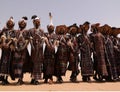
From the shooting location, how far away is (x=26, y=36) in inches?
412

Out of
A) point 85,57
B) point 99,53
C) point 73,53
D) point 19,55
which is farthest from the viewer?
point 99,53

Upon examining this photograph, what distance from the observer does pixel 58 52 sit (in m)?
11.1

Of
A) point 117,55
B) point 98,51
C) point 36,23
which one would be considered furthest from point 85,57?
point 36,23

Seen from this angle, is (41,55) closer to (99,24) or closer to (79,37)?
(79,37)

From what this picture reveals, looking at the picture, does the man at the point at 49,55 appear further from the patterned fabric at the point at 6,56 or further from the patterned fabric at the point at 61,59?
the patterned fabric at the point at 6,56

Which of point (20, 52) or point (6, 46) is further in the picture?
Result: point (20, 52)

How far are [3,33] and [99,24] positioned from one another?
4311mm

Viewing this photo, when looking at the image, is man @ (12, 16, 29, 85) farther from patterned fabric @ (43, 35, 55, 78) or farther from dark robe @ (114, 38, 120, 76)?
dark robe @ (114, 38, 120, 76)

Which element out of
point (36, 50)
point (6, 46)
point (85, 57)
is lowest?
point (85, 57)

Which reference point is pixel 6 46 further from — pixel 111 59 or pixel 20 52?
pixel 111 59

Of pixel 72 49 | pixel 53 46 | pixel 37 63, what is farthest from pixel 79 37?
pixel 37 63

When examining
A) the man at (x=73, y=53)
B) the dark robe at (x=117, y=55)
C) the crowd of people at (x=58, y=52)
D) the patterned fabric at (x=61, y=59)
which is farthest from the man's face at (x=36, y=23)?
the dark robe at (x=117, y=55)

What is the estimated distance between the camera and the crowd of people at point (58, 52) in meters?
10.3

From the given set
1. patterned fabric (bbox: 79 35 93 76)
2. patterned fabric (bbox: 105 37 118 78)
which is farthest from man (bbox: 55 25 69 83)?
patterned fabric (bbox: 105 37 118 78)
